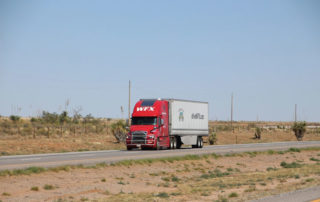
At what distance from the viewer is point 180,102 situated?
46.5 metres

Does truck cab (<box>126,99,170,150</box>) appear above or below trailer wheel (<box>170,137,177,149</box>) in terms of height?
above

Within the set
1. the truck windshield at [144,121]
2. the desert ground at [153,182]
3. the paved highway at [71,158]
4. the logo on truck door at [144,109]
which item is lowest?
the desert ground at [153,182]

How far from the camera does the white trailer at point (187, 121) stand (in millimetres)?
45094

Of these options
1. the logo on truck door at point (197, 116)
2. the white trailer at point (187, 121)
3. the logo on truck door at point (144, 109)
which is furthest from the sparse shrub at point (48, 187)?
the logo on truck door at point (197, 116)

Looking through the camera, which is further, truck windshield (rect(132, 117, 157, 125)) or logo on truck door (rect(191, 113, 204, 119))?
logo on truck door (rect(191, 113, 204, 119))

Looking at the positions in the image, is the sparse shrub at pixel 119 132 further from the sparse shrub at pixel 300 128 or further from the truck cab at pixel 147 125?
the sparse shrub at pixel 300 128

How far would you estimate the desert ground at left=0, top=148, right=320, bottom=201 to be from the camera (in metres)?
18.0

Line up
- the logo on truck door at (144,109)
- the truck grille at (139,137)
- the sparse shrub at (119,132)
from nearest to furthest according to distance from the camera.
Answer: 1. the truck grille at (139,137)
2. the logo on truck door at (144,109)
3. the sparse shrub at (119,132)

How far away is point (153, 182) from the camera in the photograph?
2434cm

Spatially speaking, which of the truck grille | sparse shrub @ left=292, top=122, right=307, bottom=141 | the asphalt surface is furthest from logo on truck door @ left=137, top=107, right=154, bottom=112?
sparse shrub @ left=292, top=122, right=307, bottom=141

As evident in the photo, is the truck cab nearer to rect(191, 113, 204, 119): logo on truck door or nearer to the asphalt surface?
rect(191, 113, 204, 119): logo on truck door

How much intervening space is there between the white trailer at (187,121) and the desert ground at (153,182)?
9.67m

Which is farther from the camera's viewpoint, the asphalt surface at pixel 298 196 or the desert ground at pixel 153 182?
the desert ground at pixel 153 182

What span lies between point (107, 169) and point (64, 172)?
2932mm
